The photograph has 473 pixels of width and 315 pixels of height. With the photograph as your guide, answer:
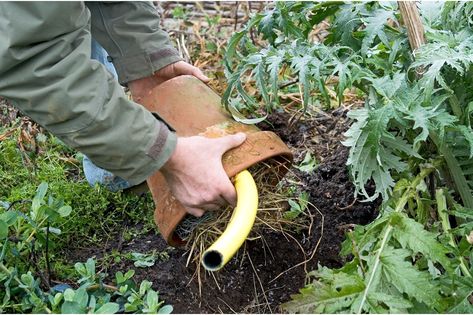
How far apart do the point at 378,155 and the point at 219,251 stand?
52cm

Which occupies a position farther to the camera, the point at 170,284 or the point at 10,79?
the point at 170,284

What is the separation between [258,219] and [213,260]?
0.56m

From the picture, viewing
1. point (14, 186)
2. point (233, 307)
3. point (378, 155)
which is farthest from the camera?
point (14, 186)

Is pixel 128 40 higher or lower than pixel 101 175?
higher

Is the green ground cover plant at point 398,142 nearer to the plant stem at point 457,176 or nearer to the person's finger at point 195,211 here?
the plant stem at point 457,176

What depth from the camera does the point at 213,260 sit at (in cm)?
193

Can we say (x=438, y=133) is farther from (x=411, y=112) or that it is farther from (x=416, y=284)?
(x=416, y=284)

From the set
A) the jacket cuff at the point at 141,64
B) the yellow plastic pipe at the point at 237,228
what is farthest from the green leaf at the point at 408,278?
the jacket cuff at the point at 141,64

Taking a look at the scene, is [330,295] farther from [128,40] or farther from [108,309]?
[128,40]

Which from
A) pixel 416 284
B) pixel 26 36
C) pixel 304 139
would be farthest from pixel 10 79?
pixel 304 139

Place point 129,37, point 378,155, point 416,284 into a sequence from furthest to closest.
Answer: point 129,37, point 378,155, point 416,284

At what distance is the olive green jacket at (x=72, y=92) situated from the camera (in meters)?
1.90

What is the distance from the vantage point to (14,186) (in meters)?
2.91

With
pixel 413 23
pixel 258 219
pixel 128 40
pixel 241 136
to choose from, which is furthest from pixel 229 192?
pixel 128 40
